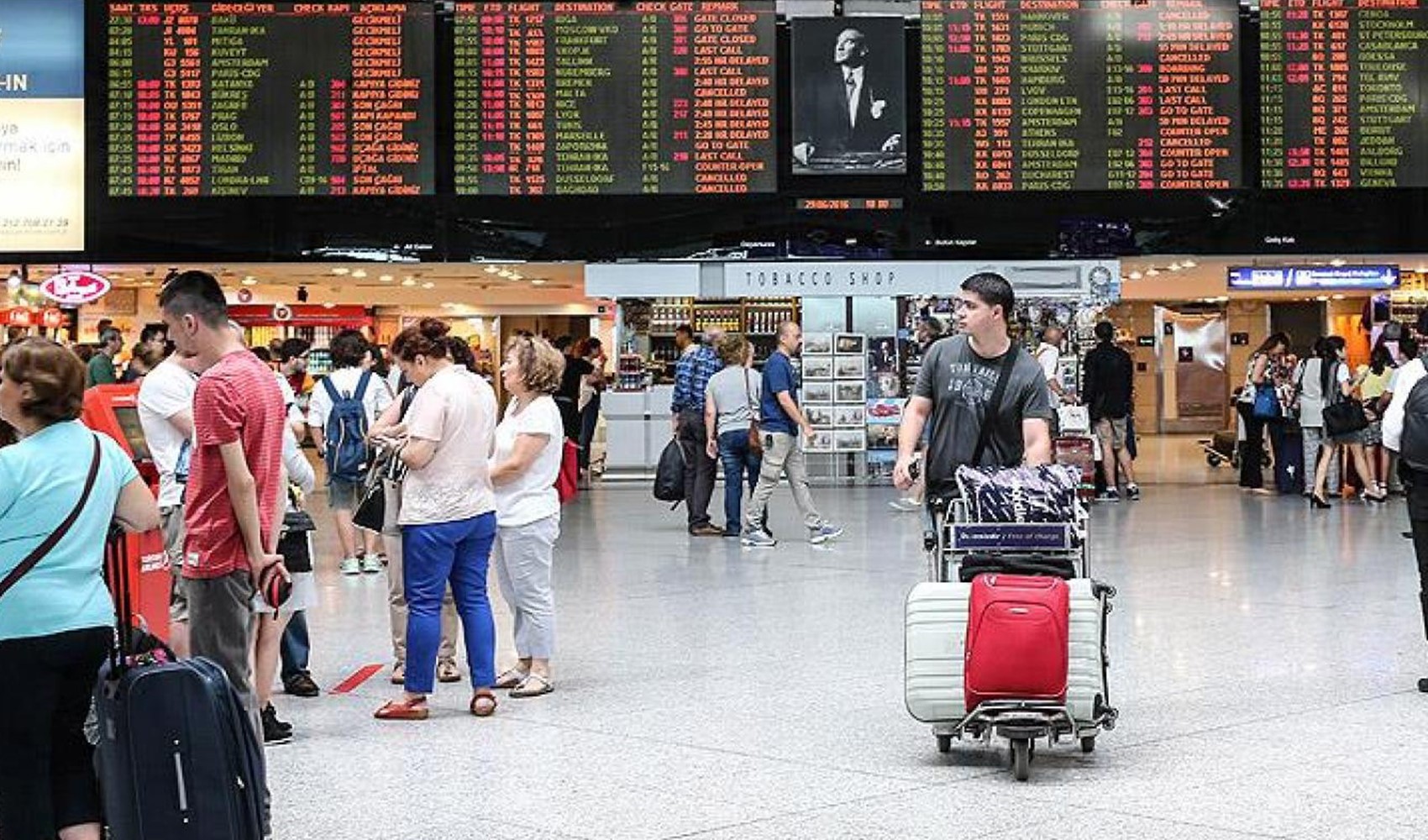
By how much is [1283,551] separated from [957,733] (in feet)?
25.3

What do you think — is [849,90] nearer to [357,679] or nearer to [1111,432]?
[1111,432]

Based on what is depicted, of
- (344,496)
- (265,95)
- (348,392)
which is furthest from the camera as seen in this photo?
(265,95)

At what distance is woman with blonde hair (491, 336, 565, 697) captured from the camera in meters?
8.23

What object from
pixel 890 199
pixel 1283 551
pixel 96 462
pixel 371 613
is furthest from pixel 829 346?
pixel 96 462

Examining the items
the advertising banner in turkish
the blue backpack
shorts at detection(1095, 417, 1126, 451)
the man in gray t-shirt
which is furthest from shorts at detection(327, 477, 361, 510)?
shorts at detection(1095, 417, 1126, 451)

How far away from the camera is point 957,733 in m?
6.70

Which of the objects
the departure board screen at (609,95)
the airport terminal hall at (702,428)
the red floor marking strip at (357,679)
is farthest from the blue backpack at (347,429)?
the departure board screen at (609,95)

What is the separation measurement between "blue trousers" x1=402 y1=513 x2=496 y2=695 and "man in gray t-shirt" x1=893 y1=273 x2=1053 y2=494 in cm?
179

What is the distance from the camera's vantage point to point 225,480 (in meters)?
6.13

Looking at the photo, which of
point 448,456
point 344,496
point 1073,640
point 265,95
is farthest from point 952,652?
A: point 265,95

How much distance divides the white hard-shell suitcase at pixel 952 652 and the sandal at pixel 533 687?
6.84ft

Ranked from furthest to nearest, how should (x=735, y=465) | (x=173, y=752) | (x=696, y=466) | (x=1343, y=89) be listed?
(x=1343, y=89)
(x=696, y=466)
(x=735, y=465)
(x=173, y=752)

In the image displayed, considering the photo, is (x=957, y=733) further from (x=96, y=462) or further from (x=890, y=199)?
(x=890, y=199)

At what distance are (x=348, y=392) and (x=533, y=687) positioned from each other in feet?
14.8
